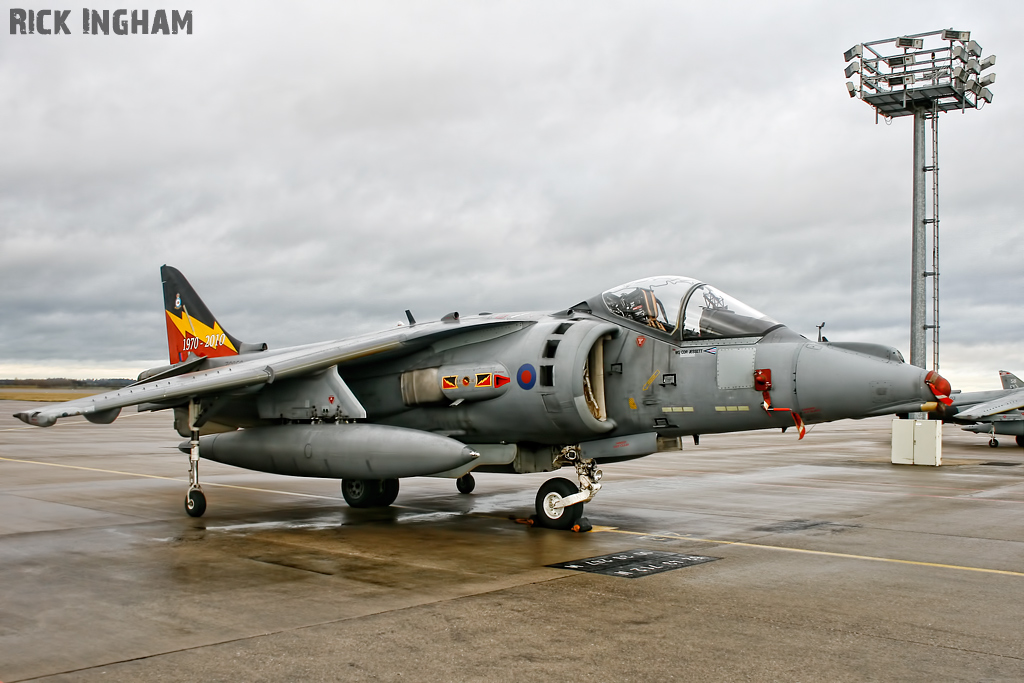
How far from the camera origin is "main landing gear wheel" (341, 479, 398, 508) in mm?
12336

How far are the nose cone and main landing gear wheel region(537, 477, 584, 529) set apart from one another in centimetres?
296

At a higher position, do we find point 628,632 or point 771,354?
point 771,354

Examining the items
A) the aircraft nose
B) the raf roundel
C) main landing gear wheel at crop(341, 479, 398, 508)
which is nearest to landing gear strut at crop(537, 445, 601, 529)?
the raf roundel

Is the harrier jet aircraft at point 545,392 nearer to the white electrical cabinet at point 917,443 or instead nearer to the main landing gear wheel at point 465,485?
the main landing gear wheel at point 465,485

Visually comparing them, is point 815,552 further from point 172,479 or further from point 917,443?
point 917,443

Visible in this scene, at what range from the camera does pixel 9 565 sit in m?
7.84

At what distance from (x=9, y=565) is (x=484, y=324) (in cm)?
567

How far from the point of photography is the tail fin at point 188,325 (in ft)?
46.1

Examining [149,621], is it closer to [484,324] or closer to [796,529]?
[484,324]

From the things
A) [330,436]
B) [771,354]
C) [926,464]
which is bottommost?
[926,464]

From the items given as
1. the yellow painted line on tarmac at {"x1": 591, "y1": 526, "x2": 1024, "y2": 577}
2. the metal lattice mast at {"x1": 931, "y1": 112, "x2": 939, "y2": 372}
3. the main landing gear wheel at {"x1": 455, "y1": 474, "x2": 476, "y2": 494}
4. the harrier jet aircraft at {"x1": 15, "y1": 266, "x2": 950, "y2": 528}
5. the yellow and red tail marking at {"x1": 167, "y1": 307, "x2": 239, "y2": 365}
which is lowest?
the main landing gear wheel at {"x1": 455, "y1": 474, "x2": 476, "y2": 494}

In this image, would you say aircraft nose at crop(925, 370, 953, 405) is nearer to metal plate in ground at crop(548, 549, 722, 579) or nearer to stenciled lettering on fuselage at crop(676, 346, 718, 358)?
stenciled lettering on fuselage at crop(676, 346, 718, 358)

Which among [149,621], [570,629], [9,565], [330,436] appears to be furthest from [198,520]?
[570,629]

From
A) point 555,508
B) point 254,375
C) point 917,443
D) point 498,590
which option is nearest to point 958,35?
point 917,443
